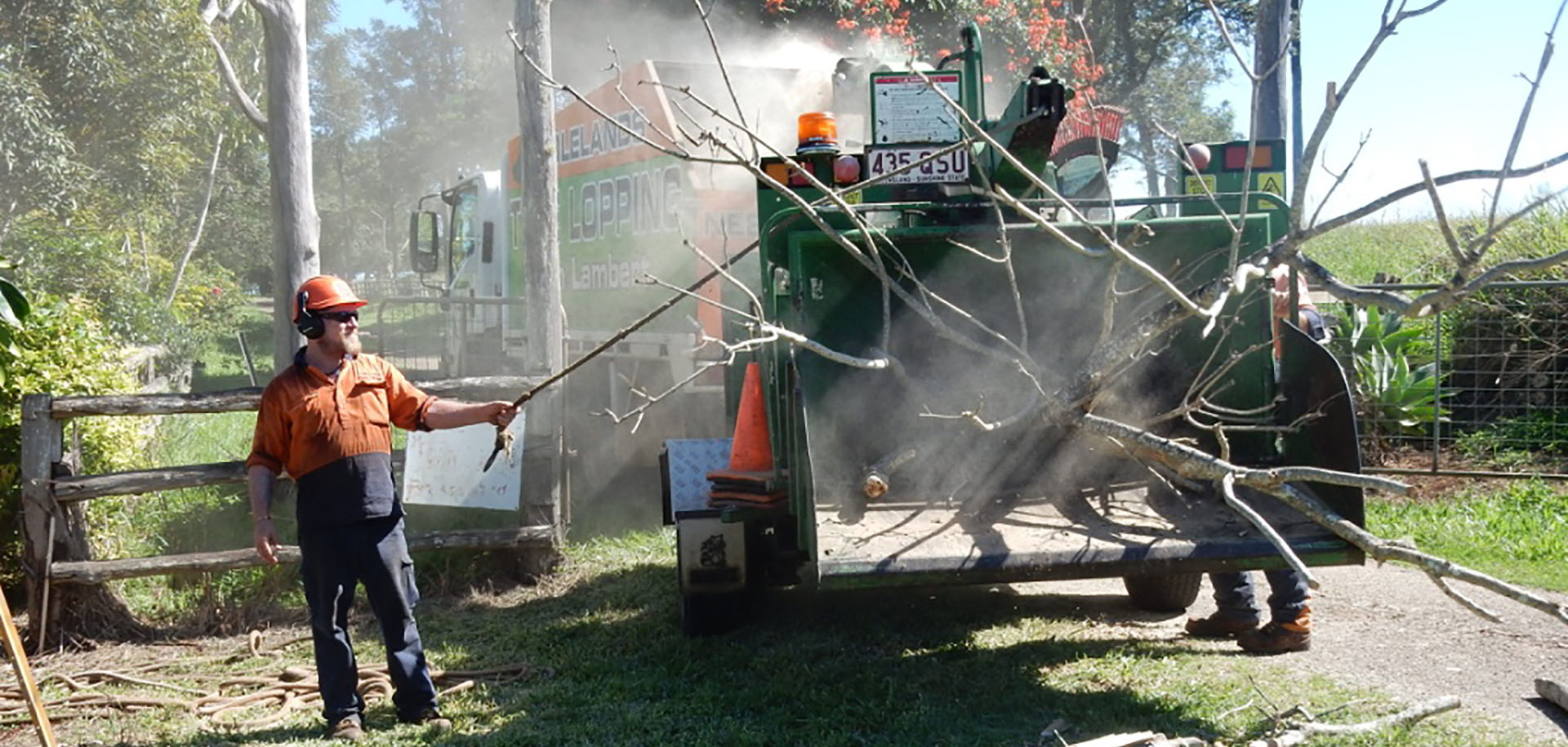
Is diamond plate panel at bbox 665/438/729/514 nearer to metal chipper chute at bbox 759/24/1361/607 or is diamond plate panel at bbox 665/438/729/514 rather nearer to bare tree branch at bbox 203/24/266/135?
→ metal chipper chute at bbox 759/24/1361/607

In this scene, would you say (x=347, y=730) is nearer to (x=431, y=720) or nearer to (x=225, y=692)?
(x=431, y=720)

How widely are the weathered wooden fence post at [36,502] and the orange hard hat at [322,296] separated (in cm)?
212

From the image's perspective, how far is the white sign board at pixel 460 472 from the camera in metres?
7.09

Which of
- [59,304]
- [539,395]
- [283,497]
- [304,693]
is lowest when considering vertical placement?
[304,693]

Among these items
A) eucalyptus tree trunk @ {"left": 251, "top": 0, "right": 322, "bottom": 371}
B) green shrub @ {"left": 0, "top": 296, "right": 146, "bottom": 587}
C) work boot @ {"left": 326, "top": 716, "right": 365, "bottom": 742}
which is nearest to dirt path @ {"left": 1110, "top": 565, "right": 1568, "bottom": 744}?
work boot @ {"left": 326, "top": 716, "right": 365, "bottom": 742}

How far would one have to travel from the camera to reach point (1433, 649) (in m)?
5.47

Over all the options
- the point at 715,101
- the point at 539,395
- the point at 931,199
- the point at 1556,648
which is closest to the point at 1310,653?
the point at 1556,648

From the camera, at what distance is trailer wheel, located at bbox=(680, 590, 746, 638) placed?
5844mm

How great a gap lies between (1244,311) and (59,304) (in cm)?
600

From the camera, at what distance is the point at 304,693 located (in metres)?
5.28

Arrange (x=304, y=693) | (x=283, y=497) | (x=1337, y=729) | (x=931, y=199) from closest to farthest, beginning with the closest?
1. (x=1337, y=729)
2. (x=304, y=693)
3. (x=931, y=199)
4. (x=283, y=497)

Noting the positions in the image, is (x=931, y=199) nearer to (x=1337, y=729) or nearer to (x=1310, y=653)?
(x=1310, y=653)

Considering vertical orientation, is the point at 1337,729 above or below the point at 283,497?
below

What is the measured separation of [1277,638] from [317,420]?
3.98 meters
